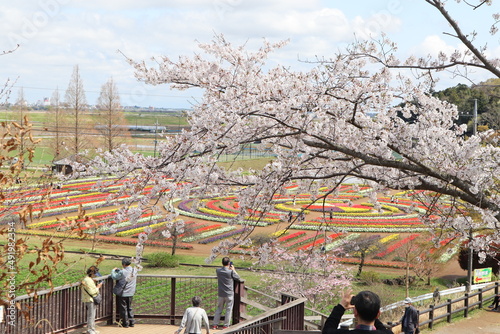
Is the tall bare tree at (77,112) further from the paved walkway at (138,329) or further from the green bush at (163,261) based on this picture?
the paved walkway at (138,329)

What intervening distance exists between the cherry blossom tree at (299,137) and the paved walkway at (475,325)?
Answer: 822 centimetres

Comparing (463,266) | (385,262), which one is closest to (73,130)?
(385,262)

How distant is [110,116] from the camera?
171 feet

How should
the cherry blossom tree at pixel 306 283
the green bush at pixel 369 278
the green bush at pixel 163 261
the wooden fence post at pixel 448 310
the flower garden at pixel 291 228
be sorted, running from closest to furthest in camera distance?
the wooden fence post at pixel 448 310, the cherry blossom tree at pixel 306 283, the green bush at pixel 369 278, the green bush at pixel 163 261, the flower garden at pixel 291 228

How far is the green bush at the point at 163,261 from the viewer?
907 inches

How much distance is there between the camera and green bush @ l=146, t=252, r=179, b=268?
2305 cm

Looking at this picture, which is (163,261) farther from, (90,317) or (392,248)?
(90,317)

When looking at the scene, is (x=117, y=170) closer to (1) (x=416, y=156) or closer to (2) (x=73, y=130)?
(1) (x=416, y=156)

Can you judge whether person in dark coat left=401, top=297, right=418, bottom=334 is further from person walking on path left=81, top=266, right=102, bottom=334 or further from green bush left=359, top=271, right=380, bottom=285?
green bush left=359, top=271, right=380, bottom=285

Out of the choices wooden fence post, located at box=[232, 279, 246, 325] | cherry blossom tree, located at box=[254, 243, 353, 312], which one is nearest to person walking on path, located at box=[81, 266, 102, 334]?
wooden fence post, located at box=[232, 279, 246, 325]

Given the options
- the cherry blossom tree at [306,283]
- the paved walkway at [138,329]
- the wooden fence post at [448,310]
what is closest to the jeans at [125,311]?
the paved walkway at [138,329]

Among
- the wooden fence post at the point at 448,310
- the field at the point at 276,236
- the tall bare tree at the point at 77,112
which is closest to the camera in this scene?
the wooden fence post at the point at 448,310

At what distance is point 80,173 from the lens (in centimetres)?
631

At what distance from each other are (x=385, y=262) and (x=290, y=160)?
64.6 ft
